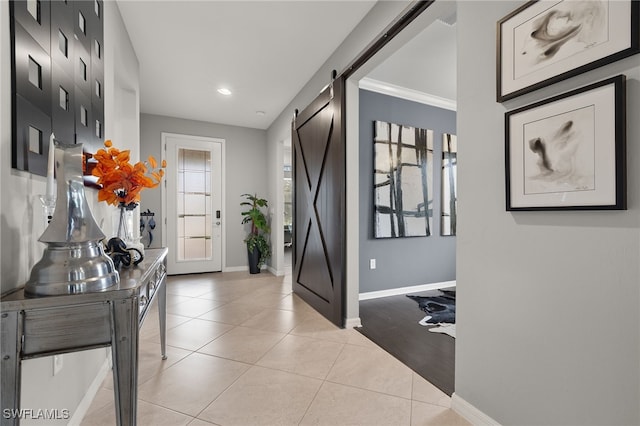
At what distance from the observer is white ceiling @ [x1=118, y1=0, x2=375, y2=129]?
2.22 m

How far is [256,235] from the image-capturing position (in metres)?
5.09

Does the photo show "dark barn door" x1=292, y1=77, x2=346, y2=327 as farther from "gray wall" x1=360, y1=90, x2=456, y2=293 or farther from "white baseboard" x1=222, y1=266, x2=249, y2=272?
"white baseboard" x1=222, y1=266, x2=249, y2=272

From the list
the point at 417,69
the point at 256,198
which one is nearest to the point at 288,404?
the point at 417,69

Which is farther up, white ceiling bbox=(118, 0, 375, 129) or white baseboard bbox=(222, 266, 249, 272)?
white ceiling bbox=(118, 0, 375, 129)

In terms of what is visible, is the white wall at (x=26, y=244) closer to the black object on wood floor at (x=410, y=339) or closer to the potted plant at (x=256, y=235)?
the black object on wood floor at (x=410, y=339)

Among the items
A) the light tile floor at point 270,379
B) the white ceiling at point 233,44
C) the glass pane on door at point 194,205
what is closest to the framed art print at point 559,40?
the white ceiling at point 233,44

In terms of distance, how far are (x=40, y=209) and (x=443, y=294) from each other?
3888 mm

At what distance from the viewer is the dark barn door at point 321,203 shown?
8.64 ft

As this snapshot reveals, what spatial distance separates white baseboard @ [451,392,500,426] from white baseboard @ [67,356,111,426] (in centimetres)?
192

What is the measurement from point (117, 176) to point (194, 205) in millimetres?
3768

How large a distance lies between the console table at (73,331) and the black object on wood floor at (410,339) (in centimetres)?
167

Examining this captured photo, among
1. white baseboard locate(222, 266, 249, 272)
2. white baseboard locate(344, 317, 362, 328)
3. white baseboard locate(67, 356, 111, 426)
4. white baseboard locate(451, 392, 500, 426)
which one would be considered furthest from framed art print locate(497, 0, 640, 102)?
white baseboard locate(222, 266, 249, 272)

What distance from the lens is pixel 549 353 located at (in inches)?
43.6

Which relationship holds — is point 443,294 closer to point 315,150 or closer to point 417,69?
point 315,150
